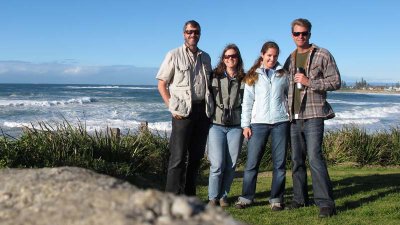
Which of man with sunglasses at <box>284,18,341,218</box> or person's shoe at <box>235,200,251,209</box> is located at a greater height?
man with sunglasses at <box>284,18,341,218</box>

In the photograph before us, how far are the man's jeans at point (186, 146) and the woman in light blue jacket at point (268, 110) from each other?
474 millimetres

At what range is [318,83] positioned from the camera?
16.2ft

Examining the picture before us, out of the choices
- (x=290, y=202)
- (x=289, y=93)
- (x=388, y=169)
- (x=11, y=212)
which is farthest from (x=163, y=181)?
(x=11, y=212)

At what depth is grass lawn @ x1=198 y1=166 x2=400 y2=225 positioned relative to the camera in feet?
16.7

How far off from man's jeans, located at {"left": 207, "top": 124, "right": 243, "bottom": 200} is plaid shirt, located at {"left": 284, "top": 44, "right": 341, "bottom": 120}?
2.59ft

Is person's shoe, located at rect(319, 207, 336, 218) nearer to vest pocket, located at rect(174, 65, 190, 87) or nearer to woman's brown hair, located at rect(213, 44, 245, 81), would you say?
woman's brown hair, located at rect(213, 44, 245, 81)

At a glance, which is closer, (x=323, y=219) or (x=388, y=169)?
(x=323, y=219)

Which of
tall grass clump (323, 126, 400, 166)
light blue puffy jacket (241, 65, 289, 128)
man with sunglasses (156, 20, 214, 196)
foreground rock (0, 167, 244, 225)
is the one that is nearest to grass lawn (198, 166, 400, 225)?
man with sunglasses (156, 20, 214, 196)

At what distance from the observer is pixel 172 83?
5344 millimetres

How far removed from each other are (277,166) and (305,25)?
5.22 feet

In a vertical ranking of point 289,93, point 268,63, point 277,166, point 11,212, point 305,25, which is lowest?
point 277,166

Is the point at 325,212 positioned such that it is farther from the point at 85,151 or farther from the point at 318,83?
the point at 85,151

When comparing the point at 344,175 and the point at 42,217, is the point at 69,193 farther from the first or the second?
the point at 344,175

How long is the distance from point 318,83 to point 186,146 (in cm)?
156
